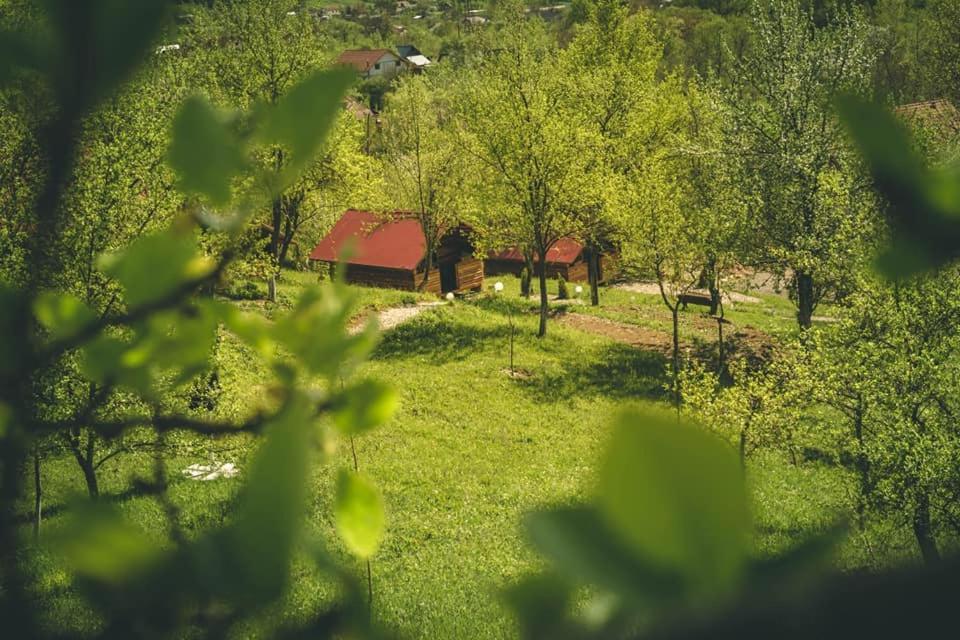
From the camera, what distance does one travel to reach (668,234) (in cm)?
1953

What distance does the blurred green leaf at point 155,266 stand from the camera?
1.59 ft

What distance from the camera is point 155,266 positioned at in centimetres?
49

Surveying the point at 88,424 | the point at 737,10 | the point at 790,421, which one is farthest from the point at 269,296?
the point at 737,10

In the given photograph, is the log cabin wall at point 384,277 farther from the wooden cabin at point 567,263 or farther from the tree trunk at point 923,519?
the tree trunk at point 923,519

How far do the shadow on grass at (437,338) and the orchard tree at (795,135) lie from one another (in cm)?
847

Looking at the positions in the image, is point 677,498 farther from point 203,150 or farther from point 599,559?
point 203,150

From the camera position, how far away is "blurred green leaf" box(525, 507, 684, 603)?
0.30 meters

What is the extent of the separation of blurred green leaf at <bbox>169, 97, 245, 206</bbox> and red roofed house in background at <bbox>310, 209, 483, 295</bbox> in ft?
101

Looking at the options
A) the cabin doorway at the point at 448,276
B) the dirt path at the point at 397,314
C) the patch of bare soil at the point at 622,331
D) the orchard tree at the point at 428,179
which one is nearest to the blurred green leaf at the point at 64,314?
the dirt path at the point at 397,314

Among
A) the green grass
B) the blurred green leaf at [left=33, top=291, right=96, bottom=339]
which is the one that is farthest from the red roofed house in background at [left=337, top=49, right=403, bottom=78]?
the blurred green leaf at [left=33, top=291, right=96, bottom=339]

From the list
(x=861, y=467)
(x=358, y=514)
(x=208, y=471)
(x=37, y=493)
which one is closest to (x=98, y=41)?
(x=358, y=514)

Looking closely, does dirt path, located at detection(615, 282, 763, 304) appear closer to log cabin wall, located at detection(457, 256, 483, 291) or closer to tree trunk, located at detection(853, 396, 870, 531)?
log cabin wall, located at detection(457, 256, 483, 291)

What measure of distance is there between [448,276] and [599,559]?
112 ft

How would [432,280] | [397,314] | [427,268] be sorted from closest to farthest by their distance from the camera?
[397,314] < [427,268] < [432,280]
